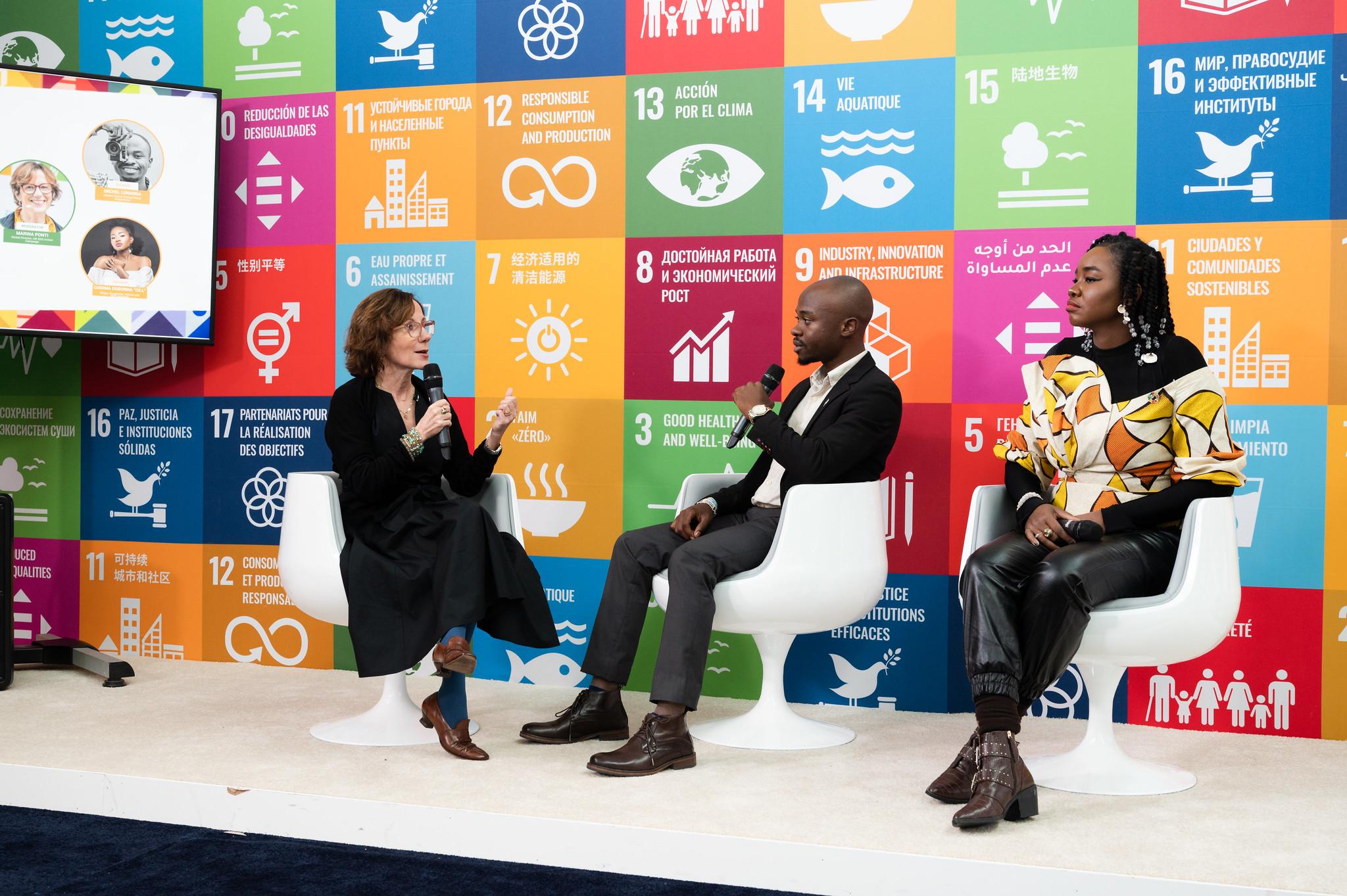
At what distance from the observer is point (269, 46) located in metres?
4.08

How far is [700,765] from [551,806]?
499mm

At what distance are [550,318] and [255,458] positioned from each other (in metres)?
1.14

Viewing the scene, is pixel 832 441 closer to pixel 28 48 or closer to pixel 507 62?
pixel 507 62

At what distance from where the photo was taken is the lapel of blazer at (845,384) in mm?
3152

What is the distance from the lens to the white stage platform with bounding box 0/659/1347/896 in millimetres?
2266

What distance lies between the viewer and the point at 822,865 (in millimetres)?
2283

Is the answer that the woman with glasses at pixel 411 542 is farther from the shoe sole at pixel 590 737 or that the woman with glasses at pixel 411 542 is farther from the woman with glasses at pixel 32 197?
the woman with glasses at pixel 32 197

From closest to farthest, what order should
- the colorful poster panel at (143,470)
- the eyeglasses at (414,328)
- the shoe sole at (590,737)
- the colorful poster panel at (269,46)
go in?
the shoe sole at (590,737) < the eyeglasses at (414,328) < the colorful poster panel at (269,46) < the colorful poster panel at (143,470)

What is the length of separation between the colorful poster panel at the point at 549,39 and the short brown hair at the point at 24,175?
1.40m

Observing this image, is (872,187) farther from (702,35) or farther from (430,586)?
(430,586)

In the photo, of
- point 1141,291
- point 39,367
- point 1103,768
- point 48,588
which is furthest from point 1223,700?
point 39,367

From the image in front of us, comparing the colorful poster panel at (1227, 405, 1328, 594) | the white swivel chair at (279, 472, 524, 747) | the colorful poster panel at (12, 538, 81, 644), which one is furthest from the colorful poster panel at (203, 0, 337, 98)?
the colorful poster panel at (1227, 405, 1328, 594)

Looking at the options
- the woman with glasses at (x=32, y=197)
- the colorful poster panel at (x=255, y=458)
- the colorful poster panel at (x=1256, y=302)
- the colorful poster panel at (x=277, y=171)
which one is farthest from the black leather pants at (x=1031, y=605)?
the woman with glasses at (x=32, y=197)

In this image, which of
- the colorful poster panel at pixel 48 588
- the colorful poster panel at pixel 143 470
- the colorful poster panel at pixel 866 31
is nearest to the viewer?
the colorful poster panel at pixel 866 31
